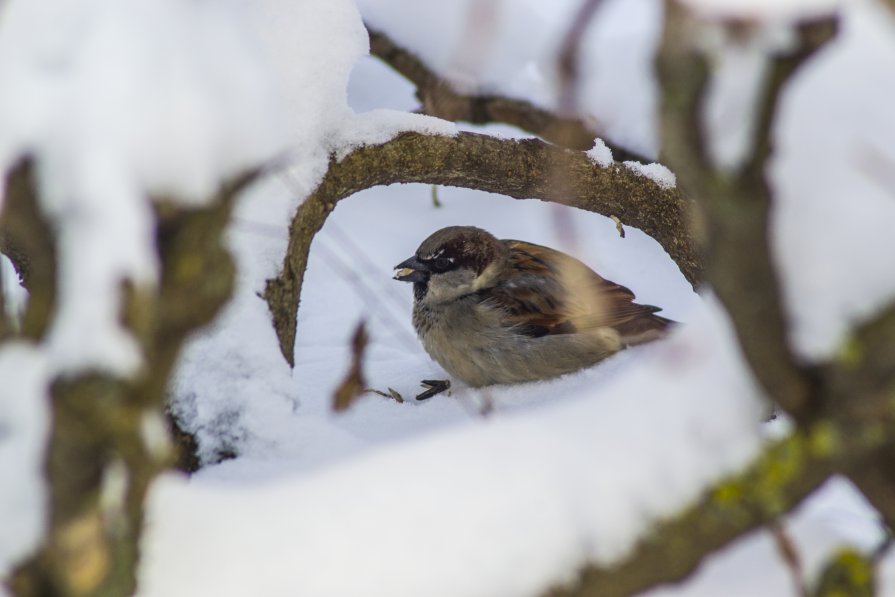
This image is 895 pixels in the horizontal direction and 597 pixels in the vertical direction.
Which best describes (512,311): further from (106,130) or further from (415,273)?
(106,130)

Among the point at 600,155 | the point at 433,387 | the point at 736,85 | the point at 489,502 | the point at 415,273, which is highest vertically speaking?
the point at 600,155

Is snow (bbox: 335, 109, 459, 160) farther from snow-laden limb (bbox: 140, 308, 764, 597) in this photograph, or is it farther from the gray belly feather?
snow-laden limb (bbox: 140, 308, 764, 597)

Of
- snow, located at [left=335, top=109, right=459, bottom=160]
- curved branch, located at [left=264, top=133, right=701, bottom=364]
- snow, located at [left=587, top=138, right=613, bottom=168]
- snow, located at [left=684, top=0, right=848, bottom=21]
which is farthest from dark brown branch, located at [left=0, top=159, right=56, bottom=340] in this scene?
snow, located at [left=587, top=138, right=613, bottom=168]

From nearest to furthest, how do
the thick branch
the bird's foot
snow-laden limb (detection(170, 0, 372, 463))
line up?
the thick branch, snow-laden limb (detection(170, 0, 372, 463)), the bird's foot

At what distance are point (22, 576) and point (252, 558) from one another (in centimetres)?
35

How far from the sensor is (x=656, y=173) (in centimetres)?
421

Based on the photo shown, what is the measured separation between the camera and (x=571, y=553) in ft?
5.00

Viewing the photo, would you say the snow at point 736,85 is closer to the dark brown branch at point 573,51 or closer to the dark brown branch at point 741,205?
the dark brown branch at point 741,205

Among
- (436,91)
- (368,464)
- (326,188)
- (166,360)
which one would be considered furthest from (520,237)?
(166,360)

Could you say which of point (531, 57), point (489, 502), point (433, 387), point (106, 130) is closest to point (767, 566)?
point (489, 502)

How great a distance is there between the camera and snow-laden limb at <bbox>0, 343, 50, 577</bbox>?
1305mm

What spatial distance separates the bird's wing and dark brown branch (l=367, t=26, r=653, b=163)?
547mm

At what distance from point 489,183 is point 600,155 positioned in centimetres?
50

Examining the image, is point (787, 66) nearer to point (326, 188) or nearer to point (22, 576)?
point (22, 576)
